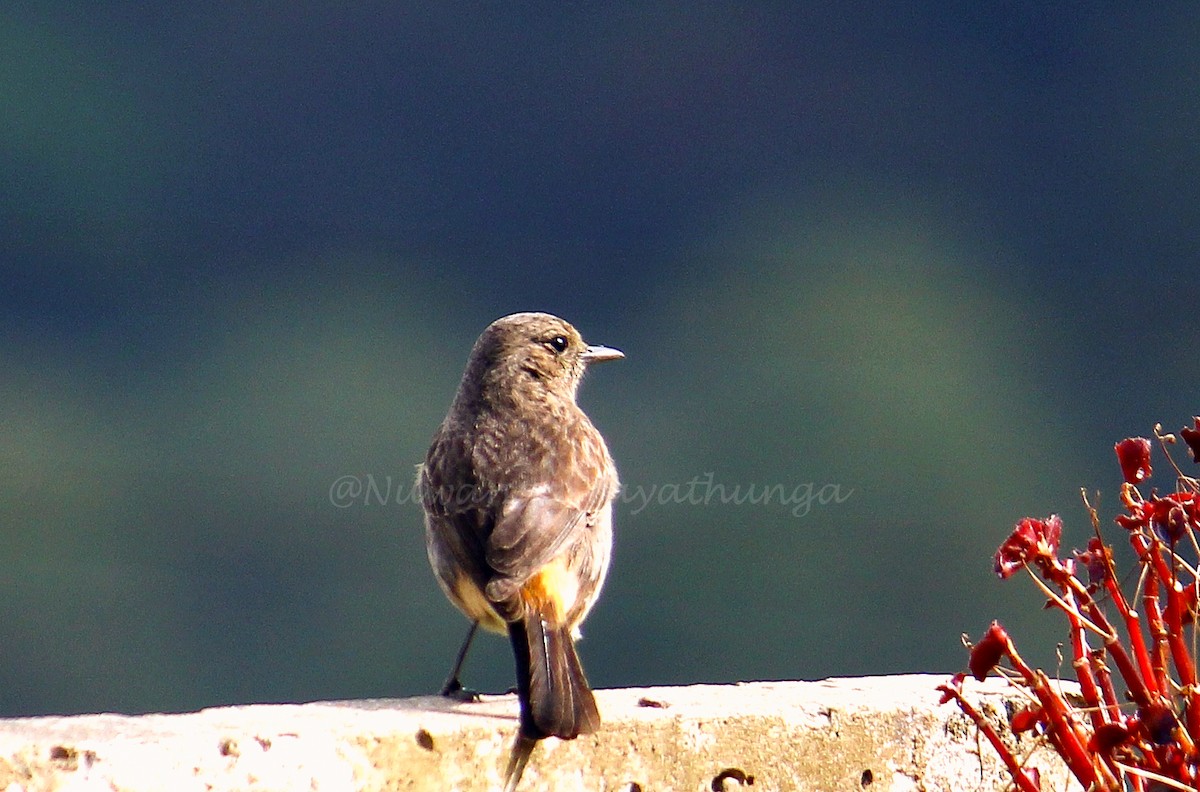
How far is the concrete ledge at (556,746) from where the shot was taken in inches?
141

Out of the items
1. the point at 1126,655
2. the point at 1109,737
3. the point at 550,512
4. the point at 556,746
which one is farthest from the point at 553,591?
the point at 1109,737

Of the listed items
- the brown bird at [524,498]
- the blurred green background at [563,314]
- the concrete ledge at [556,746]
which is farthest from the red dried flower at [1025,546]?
the blurred green background at [563,314]

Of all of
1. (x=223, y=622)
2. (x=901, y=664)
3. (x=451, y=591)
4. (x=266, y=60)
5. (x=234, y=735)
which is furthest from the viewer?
(x=266, y=60)

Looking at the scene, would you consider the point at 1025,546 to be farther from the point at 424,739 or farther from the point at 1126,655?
the point at 424,739

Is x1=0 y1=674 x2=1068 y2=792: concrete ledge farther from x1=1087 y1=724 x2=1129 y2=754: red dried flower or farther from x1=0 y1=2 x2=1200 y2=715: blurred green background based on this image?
x1=0 y1=2 x2=1200 y2=715: blurred green background

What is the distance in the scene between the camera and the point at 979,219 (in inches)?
1660

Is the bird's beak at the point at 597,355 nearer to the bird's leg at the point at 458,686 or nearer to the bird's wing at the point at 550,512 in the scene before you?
the bird's wing at the point at 550,512

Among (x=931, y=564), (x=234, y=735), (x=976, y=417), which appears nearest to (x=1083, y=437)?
(x=976, y=417)

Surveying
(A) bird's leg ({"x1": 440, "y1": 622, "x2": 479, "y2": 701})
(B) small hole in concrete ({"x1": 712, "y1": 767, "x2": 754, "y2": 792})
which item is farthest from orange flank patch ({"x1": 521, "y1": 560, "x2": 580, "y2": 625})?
(B) small hole in concrete ({"x1": 712, "y1": 767, "x2": 754, "y2": 792})

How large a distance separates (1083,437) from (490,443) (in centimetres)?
2696

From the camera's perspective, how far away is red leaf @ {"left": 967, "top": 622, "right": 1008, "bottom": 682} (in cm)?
292

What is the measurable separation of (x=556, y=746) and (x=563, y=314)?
95.4 feet

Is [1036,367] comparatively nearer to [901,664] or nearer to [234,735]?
[901,664]

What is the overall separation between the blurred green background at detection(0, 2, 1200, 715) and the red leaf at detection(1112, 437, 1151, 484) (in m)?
18.8
